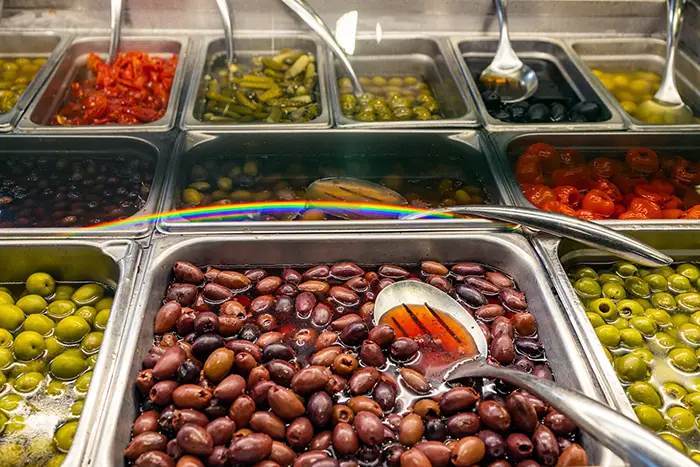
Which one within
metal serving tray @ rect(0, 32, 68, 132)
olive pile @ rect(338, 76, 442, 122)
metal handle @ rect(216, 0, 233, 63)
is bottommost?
olive pile @ rect(338, 76, 442, 122)

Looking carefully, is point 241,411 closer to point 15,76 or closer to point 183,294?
point 183,294

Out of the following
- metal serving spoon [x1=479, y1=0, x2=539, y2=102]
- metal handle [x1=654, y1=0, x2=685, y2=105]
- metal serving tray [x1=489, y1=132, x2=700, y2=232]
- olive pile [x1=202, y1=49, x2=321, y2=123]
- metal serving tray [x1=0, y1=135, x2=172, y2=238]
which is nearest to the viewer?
metal serving tray [x1=0, y1=135, x2=172, y2=238]

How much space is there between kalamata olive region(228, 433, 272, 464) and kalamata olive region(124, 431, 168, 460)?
0.19 meters

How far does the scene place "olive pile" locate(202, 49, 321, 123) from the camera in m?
2.72

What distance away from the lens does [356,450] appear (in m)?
1.40

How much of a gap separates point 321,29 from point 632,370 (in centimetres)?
218

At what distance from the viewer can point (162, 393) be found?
4.79 ft

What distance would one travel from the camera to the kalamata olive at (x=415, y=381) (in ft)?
5.12

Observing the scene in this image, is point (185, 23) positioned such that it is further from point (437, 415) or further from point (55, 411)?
point (437, 415)

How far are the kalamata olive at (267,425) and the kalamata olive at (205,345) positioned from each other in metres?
0.26

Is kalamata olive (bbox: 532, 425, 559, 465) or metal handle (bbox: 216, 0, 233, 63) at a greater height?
metal handle (bbox: 216, 0, 233, 63)

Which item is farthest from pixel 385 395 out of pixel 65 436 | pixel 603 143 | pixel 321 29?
pixel 321 29

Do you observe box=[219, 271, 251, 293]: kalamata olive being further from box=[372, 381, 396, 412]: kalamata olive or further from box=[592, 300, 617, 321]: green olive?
box=[592, 300, 617, 321]: green olive

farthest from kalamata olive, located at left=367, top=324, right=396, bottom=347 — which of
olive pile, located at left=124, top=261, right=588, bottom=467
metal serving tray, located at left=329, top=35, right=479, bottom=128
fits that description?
metal serving tray, located at left=329, top=35, right=479, bottom=128
